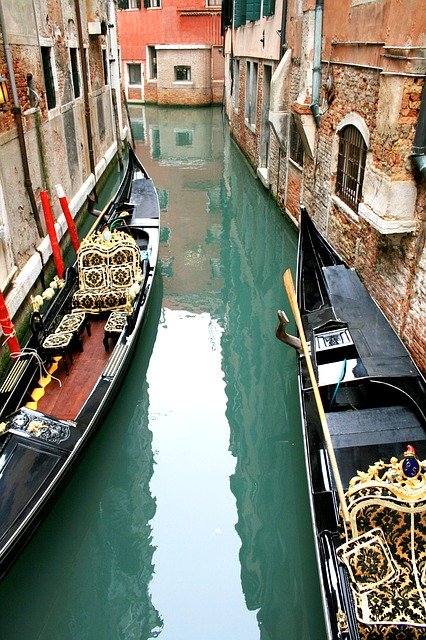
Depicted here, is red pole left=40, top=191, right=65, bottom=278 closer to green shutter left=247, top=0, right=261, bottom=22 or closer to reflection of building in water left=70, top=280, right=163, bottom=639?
reflection of building in water left=70, top=280, right=163, bottom=639

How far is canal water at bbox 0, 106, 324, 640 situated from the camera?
7.72 feet

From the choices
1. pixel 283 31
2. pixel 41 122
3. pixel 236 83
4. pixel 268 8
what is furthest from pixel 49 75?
pixel 236 83

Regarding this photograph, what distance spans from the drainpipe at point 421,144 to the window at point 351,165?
3.28ft

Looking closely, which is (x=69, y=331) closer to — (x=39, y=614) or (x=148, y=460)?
(x=148, y=460)

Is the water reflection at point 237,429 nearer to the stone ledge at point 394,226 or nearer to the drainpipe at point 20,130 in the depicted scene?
the stone ledge at point 394,226

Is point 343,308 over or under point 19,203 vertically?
under

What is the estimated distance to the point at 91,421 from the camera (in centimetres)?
279

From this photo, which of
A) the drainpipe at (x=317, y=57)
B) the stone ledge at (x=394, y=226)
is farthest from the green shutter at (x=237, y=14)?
the stone ledge at (x=394, y=226)

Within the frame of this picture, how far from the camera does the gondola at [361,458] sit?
184 centimetres

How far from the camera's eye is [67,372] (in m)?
3.42

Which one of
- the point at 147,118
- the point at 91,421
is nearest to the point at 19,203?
the point at 91,421

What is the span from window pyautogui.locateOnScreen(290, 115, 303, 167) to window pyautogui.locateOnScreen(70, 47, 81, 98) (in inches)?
111

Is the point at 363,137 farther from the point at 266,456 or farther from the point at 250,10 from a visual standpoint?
the point at 250,10

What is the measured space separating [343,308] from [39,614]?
7.41ft
